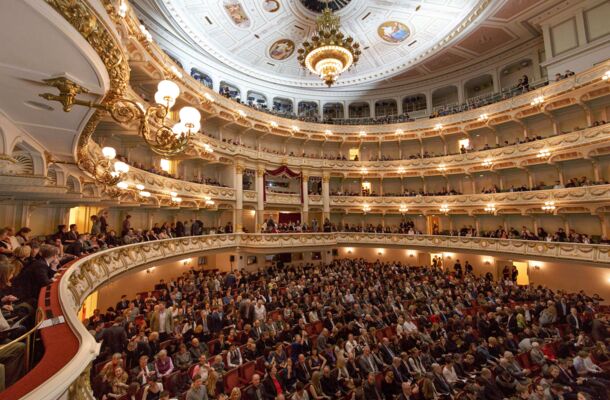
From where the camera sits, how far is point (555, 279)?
47.3ft

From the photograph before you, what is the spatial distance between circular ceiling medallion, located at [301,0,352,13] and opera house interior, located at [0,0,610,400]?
6.2 inches

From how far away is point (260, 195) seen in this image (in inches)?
787

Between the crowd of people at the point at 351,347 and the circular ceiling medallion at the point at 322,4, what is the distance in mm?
15901

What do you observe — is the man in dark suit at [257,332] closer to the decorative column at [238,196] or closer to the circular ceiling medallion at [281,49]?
the decorative column at [238,196]

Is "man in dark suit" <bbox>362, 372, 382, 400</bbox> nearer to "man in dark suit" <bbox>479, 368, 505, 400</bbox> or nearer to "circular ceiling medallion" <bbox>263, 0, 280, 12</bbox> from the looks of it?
"man in dark suit" <bbox>479, 368, 505, 400</bbox>

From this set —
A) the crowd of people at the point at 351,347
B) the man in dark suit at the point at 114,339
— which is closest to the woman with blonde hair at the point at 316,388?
the crowd of people at the point at 351,347

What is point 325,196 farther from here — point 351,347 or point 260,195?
point 351,347

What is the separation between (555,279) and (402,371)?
12.7 metres

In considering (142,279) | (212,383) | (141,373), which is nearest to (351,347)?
(212,383)

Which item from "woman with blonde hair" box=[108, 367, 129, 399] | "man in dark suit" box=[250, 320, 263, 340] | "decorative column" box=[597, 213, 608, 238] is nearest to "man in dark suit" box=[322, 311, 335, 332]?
"man in dark suit" box=[250, 320, 263, 340]

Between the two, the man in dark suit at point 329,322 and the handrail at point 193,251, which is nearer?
the handrail at point 193,251

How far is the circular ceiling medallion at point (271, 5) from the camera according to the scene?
1659 centimetres

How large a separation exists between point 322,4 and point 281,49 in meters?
4.54

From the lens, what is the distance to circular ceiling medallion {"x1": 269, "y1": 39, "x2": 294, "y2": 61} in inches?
795
